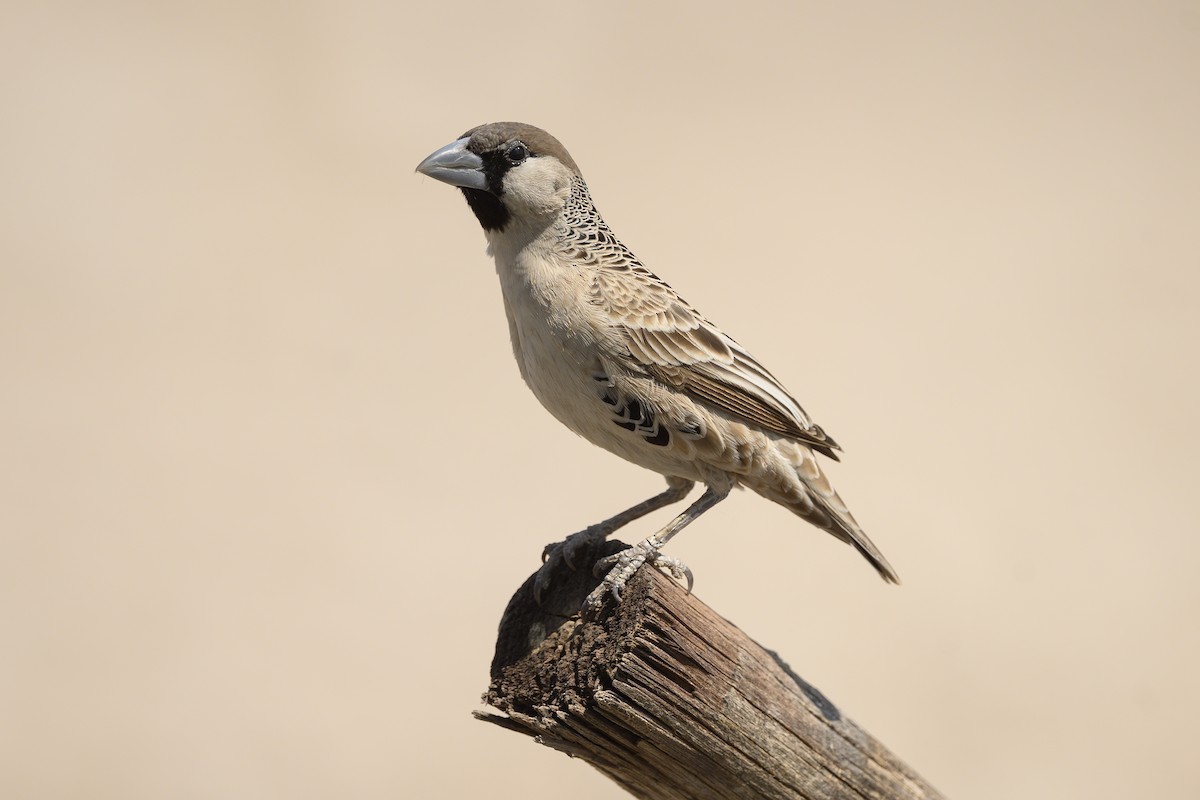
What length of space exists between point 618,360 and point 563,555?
3.07 feet

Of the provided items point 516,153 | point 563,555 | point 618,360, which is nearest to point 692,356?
point 618,360

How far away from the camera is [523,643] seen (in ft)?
14.2

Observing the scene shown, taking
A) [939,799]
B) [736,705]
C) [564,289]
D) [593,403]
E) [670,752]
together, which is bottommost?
[670,752]

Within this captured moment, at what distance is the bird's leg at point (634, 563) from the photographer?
405 cm

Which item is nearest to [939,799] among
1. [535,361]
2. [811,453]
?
[811,453]

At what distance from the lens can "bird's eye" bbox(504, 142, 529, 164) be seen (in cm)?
522

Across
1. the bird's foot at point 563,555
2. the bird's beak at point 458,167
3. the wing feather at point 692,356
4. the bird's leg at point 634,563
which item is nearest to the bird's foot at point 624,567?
the bird's leg at point 634,563

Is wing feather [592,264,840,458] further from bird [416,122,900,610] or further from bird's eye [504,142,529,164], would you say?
bird's eye [504,142,529,164]

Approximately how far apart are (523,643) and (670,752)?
0.77 meters

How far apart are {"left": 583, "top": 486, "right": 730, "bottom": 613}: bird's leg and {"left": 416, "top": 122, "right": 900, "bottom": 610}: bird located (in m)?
0.02

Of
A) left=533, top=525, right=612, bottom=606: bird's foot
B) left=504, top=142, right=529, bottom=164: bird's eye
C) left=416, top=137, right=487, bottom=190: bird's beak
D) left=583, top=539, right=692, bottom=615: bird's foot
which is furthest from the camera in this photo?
→ left=504, top=142, right=529, bottom=164: bird's eye

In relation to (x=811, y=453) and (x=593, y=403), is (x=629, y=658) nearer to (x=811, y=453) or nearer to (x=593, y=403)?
(x=593, y=403)

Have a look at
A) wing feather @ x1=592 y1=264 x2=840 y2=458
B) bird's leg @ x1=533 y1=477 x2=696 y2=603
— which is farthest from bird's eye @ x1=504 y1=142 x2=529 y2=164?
bird's leg @ x1=533 y1=477 x2=696 y2=603

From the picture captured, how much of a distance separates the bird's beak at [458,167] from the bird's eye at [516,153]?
0.47 feet
